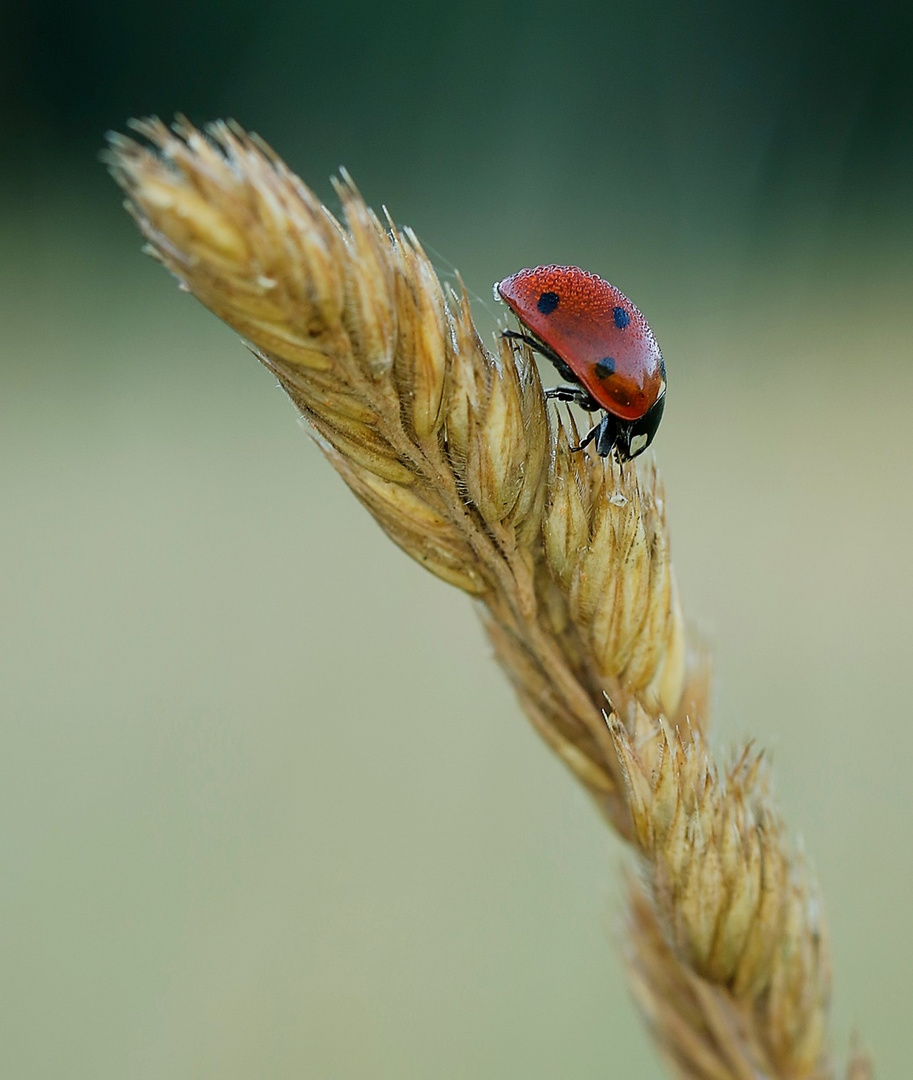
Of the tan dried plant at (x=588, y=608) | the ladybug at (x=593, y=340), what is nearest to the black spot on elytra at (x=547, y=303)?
the ladybug at (x=593, y=340)

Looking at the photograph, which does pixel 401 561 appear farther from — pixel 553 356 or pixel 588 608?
pixel 588 608

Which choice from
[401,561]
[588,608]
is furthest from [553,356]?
[401,561]

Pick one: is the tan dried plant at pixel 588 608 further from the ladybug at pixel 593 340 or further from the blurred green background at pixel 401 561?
the ladybug at pixel 593 340

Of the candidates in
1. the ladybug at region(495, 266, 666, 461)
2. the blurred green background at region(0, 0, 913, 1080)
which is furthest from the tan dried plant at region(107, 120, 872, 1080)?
the ladybug at region(495, 266, 666, 461)

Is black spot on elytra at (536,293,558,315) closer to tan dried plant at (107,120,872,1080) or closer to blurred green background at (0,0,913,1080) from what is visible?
blurred green background at (0,0,913,1080)

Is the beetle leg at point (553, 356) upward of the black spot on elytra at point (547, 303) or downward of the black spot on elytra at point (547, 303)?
downward
